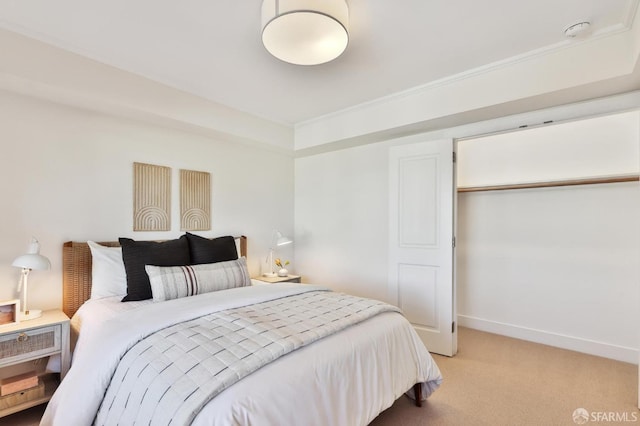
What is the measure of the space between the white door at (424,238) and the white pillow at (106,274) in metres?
2.45

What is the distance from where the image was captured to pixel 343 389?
4.75 feet

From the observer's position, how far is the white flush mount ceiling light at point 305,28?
1.55m

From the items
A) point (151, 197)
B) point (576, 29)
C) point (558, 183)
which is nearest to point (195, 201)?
point (151, 197)

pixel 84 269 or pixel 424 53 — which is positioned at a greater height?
pixel 424 53

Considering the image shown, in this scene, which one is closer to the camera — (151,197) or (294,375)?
(294,375)

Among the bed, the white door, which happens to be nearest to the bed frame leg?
the bed

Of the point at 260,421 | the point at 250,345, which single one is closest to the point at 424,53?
the point at 250,345

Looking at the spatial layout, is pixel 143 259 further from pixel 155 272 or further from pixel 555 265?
pixel 555 265

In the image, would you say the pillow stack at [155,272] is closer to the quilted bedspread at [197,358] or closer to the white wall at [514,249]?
the quilted bedspread at [197,358]

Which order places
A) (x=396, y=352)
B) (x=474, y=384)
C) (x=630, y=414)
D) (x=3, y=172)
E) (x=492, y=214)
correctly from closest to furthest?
(x=396, y=352), (x=630, y=414), (x=3, y=172), (x=474, y=384), (x=492, y=214)

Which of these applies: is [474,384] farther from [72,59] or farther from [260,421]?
[72,59]

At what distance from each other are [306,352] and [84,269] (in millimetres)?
2064

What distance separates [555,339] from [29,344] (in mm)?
4259

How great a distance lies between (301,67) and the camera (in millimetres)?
2465
